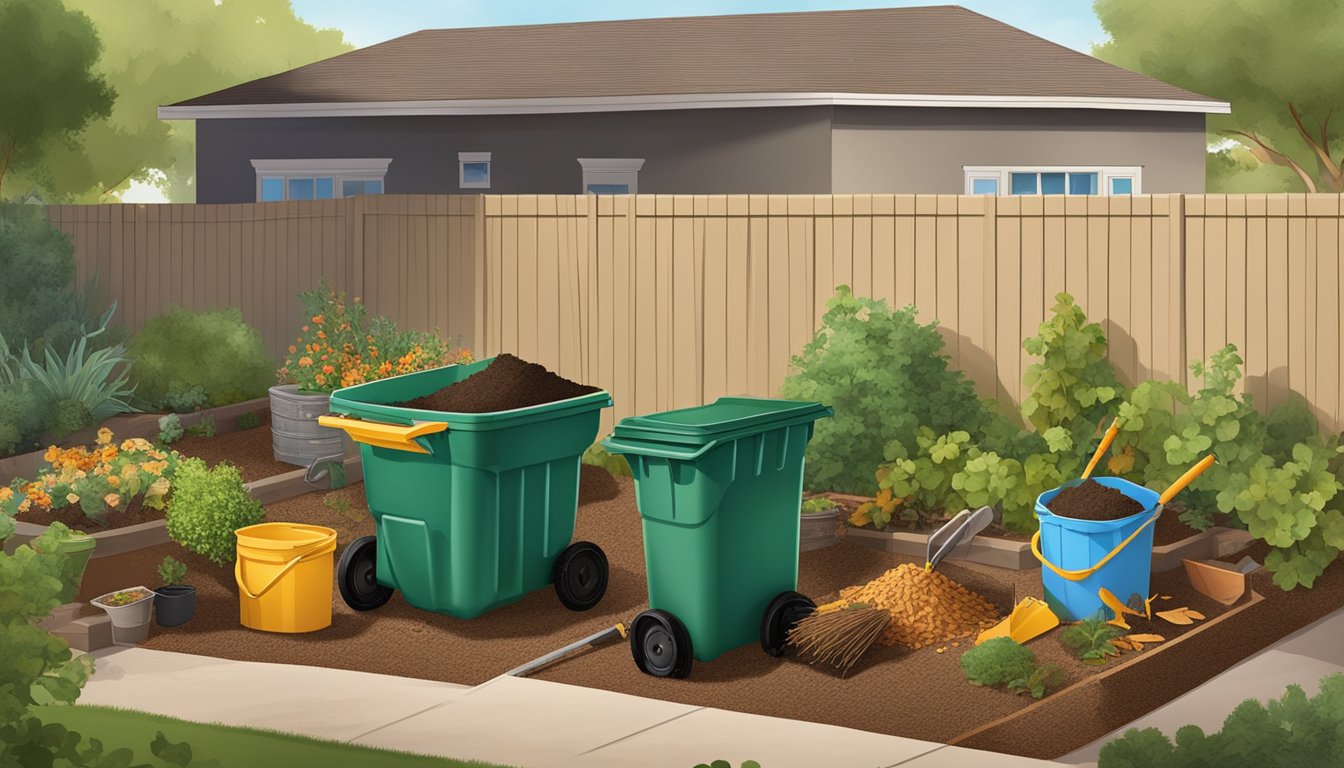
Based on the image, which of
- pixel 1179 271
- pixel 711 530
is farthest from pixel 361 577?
pixel 1179 271

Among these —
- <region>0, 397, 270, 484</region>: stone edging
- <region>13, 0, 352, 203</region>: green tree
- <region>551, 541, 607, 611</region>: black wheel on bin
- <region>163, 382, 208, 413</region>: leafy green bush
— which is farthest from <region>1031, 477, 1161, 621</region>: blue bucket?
<region>13, 0, 352, 203</region>: green tree

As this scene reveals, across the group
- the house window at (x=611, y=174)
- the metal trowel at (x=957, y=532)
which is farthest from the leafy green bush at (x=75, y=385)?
the house window at (x=611, y=174)

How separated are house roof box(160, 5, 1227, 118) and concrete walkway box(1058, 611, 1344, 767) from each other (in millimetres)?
11039

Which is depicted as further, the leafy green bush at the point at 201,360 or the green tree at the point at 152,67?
the green tree at the point at 152,67

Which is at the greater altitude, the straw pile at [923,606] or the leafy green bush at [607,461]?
the leafy green bush at [607,461]

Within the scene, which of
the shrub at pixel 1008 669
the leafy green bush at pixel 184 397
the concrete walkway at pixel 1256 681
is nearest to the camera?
the concrete walkway at pixel 1256 681

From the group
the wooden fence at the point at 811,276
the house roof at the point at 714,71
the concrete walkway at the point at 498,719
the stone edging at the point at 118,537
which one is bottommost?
the concrete walkway at the point at 498,719

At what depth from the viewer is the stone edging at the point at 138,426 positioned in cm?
1160

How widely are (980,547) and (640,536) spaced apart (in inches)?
82.0

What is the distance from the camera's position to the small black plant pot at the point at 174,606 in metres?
8.64

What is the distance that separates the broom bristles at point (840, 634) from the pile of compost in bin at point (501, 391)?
186 centimetres

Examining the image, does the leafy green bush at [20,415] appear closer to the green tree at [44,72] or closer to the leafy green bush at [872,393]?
the leafy green bush at [872,393]

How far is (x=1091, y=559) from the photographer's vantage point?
26.6 ft

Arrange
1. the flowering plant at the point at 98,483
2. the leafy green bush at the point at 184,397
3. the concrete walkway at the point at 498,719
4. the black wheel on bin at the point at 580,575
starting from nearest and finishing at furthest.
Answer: the concrete walkway at the point at 498,719 → the black wheel on bin at the point at 580,575 → the flowering plant at the point at 98,483 → the leafy green bush at the point at 184,397
